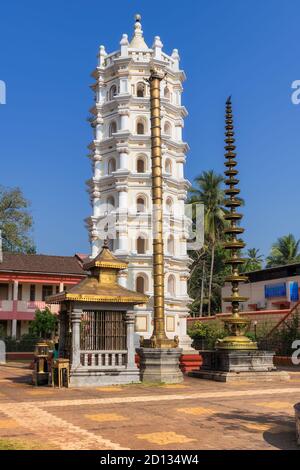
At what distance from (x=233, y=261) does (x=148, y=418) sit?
12161 mm

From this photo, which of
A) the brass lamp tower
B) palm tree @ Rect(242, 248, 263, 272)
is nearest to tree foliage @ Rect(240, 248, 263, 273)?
palm tree @ Rect(242, 248, 263, 272)

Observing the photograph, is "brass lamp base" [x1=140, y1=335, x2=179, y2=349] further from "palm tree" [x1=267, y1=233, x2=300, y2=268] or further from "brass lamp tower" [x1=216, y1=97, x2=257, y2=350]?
"palm tree" [x1=267, y1=233, x2=300, y2=268]

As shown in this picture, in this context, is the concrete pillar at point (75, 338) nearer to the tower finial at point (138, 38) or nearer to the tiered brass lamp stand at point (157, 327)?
the tiered brass lamp stand at point (157, 327)

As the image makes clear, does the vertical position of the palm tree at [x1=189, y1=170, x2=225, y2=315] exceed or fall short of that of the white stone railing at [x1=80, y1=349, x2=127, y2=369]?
it exceeds it

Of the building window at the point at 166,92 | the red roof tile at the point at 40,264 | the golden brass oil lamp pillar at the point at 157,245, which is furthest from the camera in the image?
the red roof tile at the point at 40,264

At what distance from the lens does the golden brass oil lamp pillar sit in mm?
19781

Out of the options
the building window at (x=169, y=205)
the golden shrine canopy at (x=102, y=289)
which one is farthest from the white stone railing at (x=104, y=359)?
the building window at (x=169, y=205)

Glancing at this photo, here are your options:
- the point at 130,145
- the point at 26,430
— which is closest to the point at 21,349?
the point at 130,145

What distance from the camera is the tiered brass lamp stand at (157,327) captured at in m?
18.8

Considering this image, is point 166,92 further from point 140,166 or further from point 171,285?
point 171,285

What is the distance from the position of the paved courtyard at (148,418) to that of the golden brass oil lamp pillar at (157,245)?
9.91 feet

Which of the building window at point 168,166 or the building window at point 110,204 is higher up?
the building window at point 168,166

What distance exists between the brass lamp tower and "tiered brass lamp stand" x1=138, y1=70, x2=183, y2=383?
250 cm

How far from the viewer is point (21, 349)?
37.3 m
